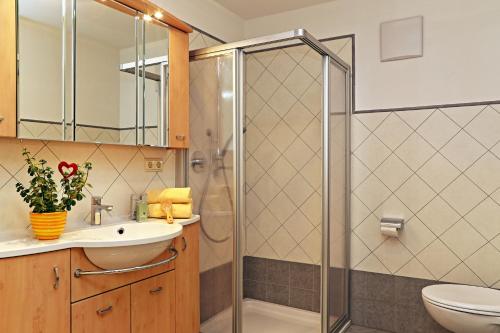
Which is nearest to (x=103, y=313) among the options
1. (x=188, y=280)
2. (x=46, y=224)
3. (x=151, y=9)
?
(x=46, y=224)

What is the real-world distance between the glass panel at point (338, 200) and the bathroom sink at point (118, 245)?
1.13m

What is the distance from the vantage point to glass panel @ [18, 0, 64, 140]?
5.46ft

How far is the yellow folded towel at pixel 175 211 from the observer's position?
2277 mm

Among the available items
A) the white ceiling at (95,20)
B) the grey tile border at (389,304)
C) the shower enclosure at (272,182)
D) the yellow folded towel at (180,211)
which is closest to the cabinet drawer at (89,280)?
the yellow folded towel at (180,211)

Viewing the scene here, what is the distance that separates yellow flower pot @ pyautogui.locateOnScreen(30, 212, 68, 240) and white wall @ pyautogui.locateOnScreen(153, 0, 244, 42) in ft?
5.00

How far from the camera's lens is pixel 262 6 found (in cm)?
315

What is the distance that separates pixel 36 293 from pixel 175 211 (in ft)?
3.00

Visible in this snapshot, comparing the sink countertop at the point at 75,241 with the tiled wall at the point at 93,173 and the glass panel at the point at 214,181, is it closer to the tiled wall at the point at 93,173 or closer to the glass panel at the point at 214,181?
the tiled wall at the point at 93,173

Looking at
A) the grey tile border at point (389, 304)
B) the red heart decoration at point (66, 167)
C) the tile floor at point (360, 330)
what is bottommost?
the tile floor at point (360, 330)

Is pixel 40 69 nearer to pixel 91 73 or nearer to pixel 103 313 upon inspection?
pixel 91 73

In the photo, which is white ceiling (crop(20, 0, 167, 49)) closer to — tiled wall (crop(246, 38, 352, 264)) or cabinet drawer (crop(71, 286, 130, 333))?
tiled wall (crop(246, 38, 352, 264))

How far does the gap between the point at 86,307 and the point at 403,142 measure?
88.8 inches

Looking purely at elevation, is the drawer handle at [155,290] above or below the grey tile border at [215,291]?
above

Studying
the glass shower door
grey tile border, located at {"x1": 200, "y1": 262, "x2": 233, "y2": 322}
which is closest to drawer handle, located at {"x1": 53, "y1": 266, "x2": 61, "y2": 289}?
grey tile border, located at {"x1": 200, "y1": 262, "x2": 233, "y2": 322}
